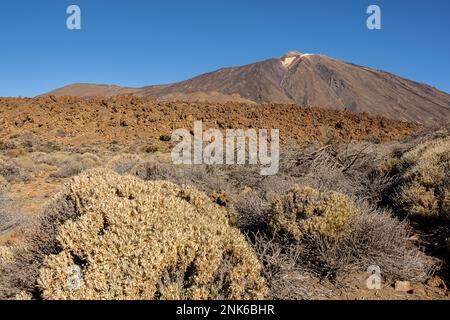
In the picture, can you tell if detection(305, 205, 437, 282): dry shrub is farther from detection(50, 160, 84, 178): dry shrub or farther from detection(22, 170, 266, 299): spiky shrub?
detection(50, 160, 84, 178): dry shrub

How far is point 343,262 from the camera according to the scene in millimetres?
3551

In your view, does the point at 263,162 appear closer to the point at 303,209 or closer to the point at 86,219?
the point at 303,209

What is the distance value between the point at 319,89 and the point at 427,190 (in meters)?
110

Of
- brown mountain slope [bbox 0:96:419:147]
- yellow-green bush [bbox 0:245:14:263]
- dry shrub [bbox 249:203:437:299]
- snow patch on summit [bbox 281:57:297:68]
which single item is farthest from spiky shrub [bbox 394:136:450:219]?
snow patch on summit [bbox 281:57:297:68]

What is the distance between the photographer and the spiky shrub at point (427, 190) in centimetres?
501

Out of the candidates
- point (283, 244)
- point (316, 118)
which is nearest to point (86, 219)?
point (283, 244)

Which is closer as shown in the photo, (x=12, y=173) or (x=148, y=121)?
(x=12, y=173)

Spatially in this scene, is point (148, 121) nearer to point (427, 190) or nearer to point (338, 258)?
point (427, 190)

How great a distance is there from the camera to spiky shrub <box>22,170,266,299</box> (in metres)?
2.49

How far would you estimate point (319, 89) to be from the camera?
365 feet

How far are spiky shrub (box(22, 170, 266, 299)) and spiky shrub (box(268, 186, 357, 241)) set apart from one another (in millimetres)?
797

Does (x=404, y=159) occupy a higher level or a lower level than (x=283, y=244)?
higher

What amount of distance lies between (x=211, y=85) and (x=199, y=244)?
106m

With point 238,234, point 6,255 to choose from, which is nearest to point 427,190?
point 238,234
